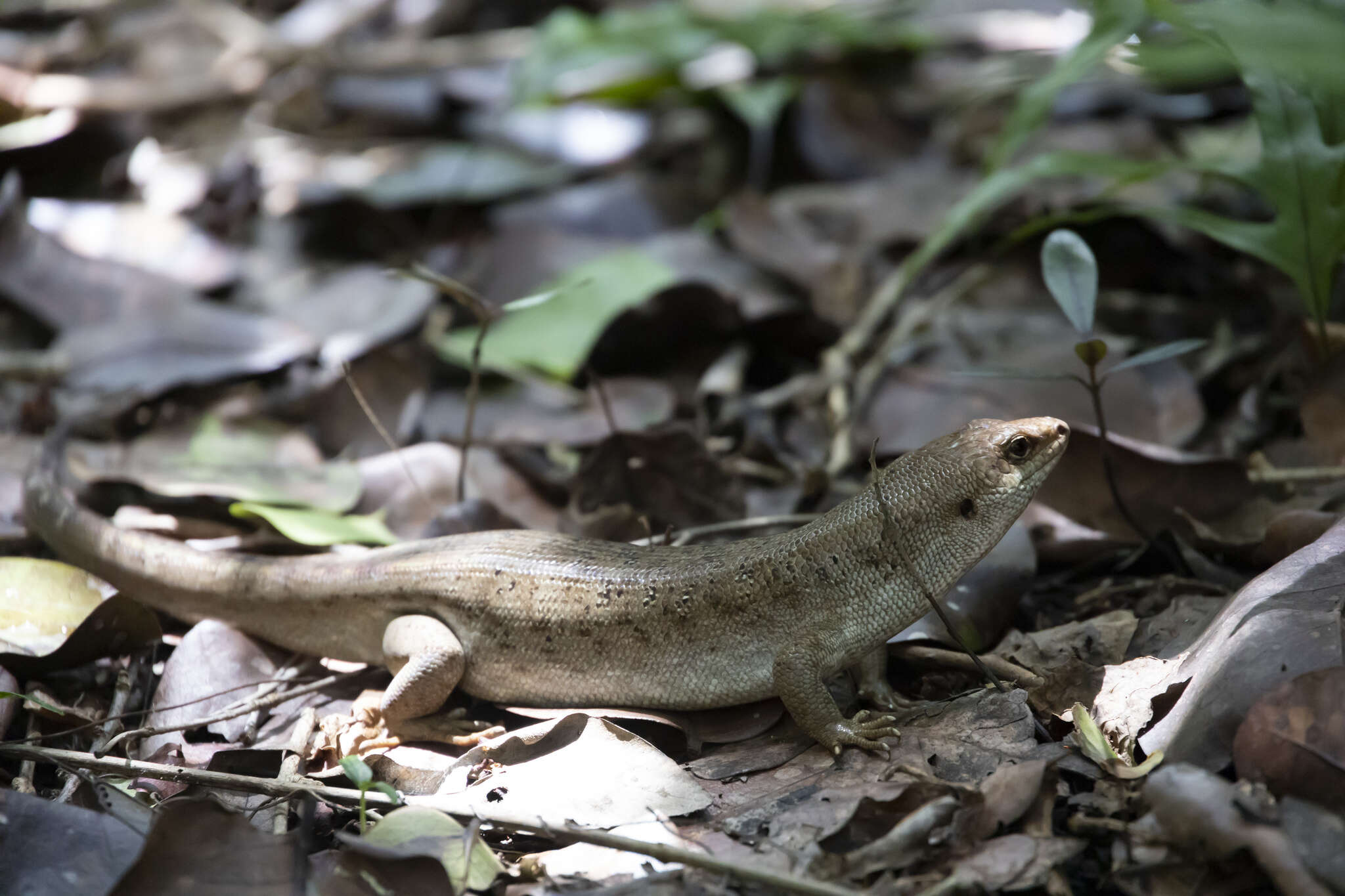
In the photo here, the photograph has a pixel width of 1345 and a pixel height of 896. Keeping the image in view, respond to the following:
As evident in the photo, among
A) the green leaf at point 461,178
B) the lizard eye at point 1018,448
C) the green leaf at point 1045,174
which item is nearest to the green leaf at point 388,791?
the lizard eye at point 1018,448

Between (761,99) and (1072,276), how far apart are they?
13.7ft

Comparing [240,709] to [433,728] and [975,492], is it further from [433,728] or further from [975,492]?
[975,492]

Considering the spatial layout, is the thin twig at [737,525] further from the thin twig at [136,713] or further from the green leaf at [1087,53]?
the green leaf at [1087,53]

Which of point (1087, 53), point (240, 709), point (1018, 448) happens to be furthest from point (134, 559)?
point (1087, 53)

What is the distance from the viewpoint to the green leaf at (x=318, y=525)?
14.1ft

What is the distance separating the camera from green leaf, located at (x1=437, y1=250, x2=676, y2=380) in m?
5.49

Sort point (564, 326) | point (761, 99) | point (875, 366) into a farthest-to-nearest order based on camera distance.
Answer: point (761, 99) < point (564, 326) < point (875, 366)

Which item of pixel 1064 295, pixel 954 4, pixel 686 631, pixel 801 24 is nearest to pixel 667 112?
pixel 801 24

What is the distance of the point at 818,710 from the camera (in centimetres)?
329

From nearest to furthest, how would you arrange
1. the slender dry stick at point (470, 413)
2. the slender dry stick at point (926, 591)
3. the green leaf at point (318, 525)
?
1. the slender dry stick at point (926, 591)
2. the slender dry stick at point (470, 413)
3. the green leaf at point (318, 525)

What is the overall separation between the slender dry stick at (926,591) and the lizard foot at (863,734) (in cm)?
34

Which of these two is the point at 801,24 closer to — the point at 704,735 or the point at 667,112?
the point at 667,112

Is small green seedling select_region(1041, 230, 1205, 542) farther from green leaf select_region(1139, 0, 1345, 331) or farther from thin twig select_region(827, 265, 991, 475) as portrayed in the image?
thin twig select_region(827, 265, 991, 475)

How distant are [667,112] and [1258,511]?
239 inches
